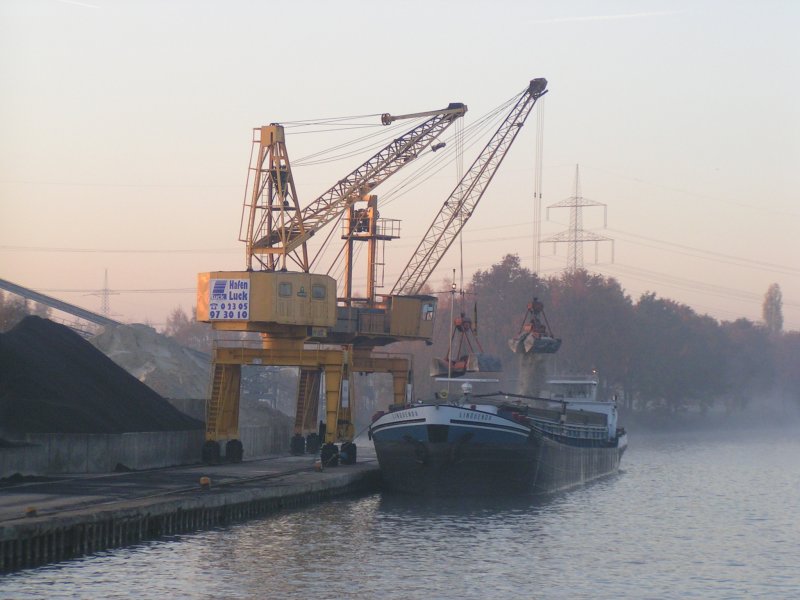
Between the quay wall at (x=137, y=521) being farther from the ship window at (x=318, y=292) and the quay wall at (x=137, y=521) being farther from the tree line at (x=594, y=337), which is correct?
the tree line at (x=594, y=337)

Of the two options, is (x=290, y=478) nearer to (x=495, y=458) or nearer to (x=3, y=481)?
(x=495, y=458)

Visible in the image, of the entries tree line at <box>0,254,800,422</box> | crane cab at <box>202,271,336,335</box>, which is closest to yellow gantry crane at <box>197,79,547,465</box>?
crane cab at <box>202,271,336,335</box>

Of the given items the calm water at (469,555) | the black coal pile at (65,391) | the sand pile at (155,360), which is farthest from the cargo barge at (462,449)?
the sand pile at (155,360)

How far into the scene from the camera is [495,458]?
50125 mm

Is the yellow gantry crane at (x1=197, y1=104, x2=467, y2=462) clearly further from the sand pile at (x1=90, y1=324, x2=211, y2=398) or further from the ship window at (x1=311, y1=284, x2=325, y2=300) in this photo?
the sand pile at (x1=90, y1=324, x2=211, y2=398)

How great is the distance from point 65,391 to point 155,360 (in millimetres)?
48959

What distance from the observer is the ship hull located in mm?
49000

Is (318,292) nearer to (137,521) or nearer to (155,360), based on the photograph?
(137,521)

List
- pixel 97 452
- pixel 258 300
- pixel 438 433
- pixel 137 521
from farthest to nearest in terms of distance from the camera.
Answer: pixel 258 300
pixel 438 433
pixel 97 452
pixel 137 521

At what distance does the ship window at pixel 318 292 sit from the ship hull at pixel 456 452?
382 inches

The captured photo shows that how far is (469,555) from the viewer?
36.6 meters

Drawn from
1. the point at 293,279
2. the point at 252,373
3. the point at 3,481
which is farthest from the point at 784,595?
the point at 252,373

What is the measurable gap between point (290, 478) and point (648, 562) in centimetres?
1704

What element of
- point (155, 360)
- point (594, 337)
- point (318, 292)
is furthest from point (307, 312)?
point (594, 337)
